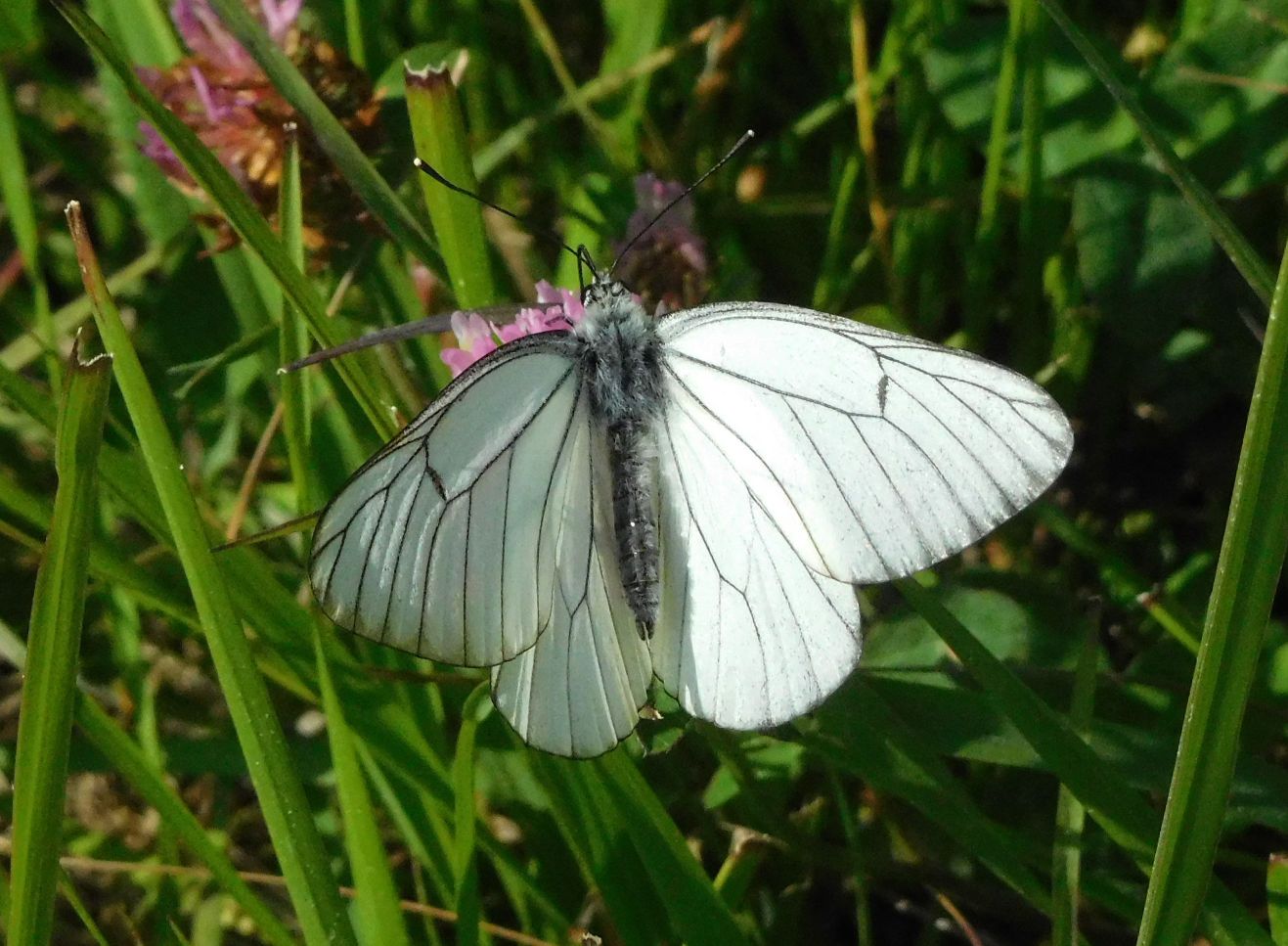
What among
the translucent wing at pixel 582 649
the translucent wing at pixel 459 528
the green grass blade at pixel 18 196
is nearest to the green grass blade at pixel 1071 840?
the translucent wing at pixel 582 649

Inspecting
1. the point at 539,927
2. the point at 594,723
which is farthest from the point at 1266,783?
the point at 539,927

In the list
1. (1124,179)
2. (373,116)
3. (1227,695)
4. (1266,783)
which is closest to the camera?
(1227,695)

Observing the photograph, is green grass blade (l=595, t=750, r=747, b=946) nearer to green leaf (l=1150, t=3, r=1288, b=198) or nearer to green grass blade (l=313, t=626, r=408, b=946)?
green grass blade (l=313, t=626, r=408, b=946)

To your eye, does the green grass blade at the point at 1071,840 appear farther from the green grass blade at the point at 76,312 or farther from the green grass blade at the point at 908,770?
the green grass blade at the point at 76,312

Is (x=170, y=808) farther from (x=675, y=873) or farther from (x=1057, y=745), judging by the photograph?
(x=1057, y=745)

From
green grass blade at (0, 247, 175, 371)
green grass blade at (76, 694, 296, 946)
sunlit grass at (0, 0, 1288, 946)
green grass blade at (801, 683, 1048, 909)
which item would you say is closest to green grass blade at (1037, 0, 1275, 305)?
sunlit grass at (0, 0, 1288, 946)

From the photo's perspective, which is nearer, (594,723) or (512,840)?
(594,723)

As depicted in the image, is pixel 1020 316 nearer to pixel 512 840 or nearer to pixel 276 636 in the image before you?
pixel 512 840
